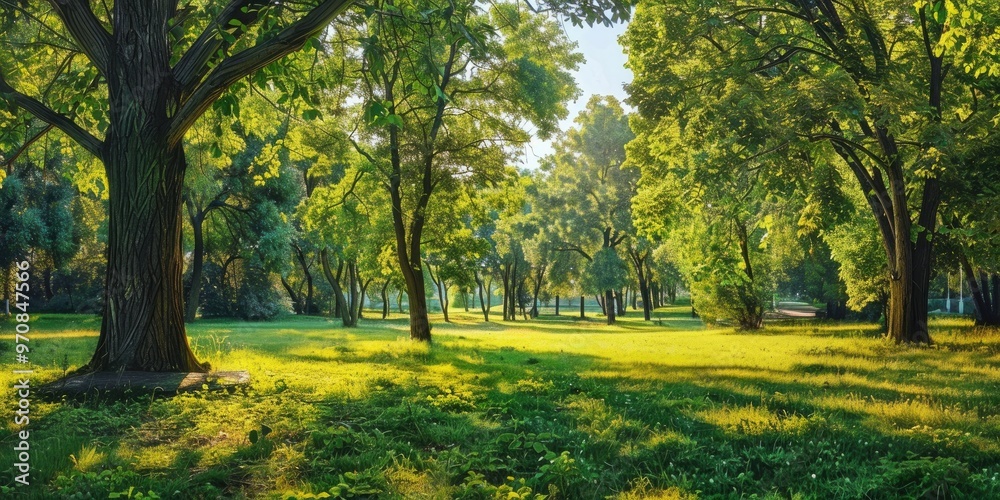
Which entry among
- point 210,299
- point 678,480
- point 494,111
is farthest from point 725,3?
point 210,299

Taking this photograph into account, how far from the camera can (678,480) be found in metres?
4.63

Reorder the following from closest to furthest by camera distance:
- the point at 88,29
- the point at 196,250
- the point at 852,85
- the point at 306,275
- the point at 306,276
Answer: the point at 88,29 → the point at 852,85 → the point at 196,250 → the point at 306,275 → the point at 306,276

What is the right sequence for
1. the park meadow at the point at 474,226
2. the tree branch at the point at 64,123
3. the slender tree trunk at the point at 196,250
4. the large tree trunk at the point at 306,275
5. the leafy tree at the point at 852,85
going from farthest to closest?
1. the large tree trunk at the point at 306,275
2. the slender tree trunk at the point at 196,250
3. the leafy tree at the point at 852,85
4. the tree branch at the point at 64,123
5. the park meadow at the point at 474,226

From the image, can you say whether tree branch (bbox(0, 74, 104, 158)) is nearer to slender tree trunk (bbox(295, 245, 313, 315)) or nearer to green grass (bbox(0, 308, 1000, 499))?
green grass (bbox(0, 308, 1000, 499))

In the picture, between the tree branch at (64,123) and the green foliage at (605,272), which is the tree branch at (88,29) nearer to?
the tree branch at (64,123)

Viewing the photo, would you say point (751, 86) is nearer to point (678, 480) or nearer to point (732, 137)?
point (732, 137)

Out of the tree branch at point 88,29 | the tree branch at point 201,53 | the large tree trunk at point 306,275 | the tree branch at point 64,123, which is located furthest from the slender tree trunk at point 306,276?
the tree branch at point 201,53

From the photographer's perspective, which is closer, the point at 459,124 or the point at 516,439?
the point at 516,439

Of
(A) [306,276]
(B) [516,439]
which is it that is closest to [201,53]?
(B) [516,439]

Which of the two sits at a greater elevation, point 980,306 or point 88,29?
point 88,29

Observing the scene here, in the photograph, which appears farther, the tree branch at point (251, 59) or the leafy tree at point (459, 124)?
the leafy tree at point (459, 124)

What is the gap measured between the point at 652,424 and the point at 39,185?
96.1ft

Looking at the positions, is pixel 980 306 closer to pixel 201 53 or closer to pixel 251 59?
pixel 251 59

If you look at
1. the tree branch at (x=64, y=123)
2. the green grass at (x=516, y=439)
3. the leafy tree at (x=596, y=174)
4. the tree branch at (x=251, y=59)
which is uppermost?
the leafy tree at (x=596, y=174)
